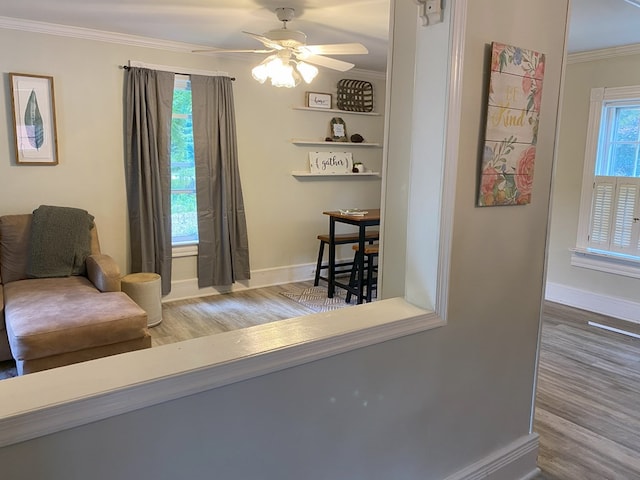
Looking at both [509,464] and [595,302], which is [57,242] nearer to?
[509,464]

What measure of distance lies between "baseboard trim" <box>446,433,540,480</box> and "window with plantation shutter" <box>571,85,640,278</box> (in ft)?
8.96

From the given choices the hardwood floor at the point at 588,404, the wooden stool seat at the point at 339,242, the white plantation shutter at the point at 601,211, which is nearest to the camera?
the hardwood floor at the point at 588,404

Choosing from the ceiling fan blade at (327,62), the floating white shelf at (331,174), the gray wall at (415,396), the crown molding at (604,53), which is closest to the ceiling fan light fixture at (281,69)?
the ceiling fan blade at (327,62)

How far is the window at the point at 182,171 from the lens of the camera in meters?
4.39

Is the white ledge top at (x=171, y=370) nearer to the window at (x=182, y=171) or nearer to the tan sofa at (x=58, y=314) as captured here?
the tan sofa at (x=58, y=314)

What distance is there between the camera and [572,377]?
10.0ft

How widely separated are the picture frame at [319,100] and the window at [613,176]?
256cm

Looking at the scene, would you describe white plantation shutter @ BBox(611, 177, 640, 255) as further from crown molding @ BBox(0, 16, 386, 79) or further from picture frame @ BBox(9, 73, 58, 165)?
picture frame @ BBox(9, 73, 58, 165)

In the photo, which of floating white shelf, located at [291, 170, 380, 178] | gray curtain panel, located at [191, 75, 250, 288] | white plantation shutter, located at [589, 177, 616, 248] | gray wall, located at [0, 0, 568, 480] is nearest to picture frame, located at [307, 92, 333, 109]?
floating white shelf, located at [291, 170, 380, 178]

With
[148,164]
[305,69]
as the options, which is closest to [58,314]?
[148,164]

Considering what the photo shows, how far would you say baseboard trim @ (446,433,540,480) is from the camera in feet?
6.21

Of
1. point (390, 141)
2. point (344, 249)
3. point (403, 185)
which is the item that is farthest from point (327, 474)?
point (344, 249)

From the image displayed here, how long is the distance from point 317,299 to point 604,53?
11.2 feet

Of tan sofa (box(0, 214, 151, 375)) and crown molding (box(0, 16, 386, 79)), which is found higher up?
crown molding (box(0, 16, 386, 79))
